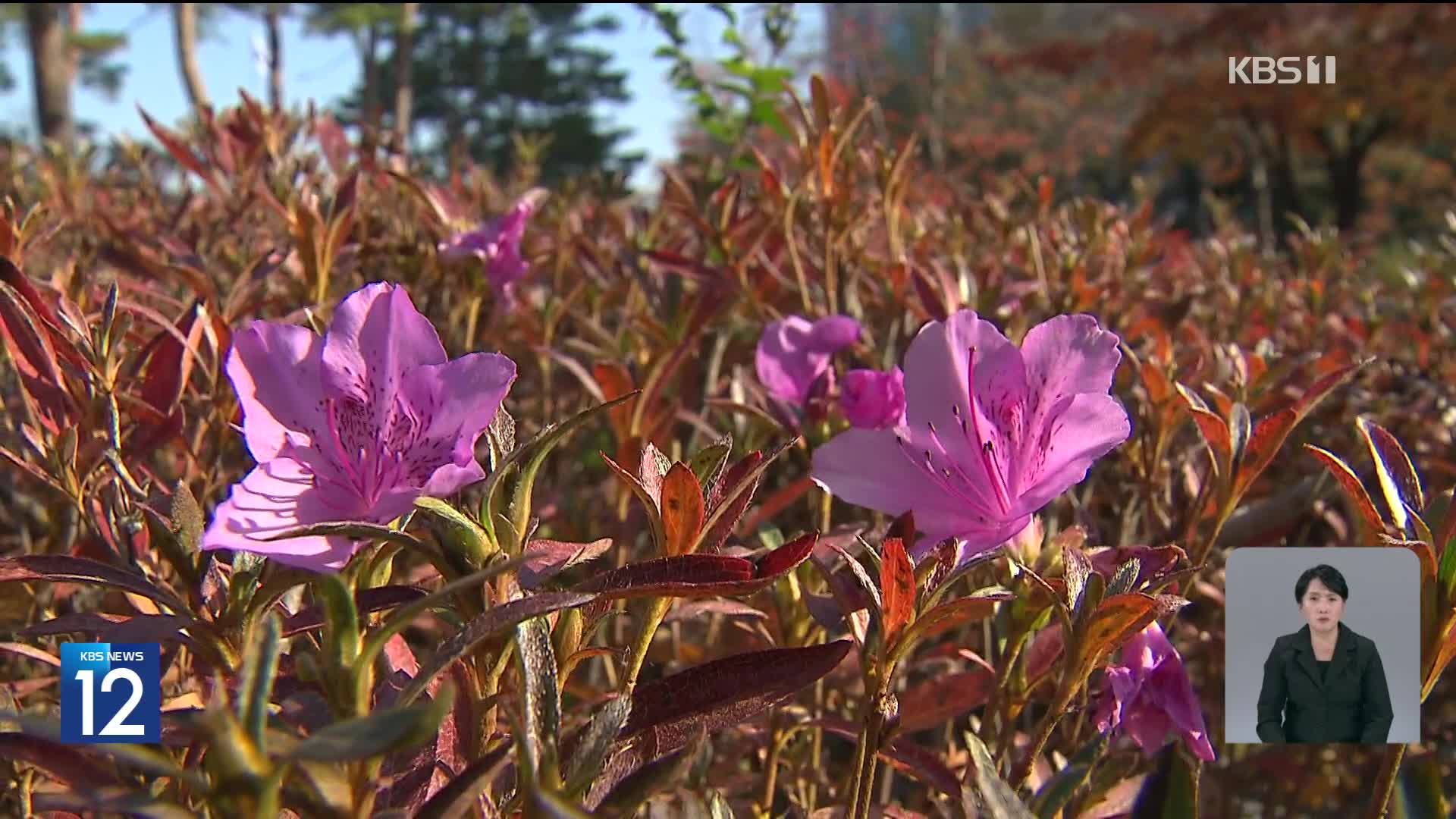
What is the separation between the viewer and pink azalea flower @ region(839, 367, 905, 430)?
96cm

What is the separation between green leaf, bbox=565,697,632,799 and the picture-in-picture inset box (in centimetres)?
47

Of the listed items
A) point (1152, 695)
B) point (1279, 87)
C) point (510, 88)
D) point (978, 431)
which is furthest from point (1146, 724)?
point (510, 88)

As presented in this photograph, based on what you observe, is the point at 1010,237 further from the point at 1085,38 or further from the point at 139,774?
the point at 1085,38

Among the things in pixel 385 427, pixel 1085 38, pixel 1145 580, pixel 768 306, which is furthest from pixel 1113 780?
pixel 1085 38

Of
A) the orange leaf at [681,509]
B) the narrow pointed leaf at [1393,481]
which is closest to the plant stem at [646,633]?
the orange leaf at [681,509]

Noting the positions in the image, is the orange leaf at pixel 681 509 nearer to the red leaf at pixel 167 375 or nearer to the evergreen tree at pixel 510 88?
the red leaf at pixel 167 375

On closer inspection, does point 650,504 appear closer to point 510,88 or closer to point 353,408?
point 353,408

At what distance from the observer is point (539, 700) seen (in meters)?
0.54

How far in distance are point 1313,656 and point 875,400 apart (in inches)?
15.0

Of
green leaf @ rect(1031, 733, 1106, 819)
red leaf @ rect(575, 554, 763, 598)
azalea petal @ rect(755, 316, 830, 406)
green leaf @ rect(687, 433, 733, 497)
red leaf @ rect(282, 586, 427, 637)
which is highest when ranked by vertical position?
azalea petal @ rect(755, 316, 830, 406)

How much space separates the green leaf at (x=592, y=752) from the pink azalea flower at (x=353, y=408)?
19cm

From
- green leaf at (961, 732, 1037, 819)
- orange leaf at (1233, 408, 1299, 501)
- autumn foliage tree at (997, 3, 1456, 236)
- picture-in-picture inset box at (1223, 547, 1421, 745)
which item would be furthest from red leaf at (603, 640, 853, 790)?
autumn foliage tree at (997, 3, 1456, 236)

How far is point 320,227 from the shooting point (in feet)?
4.65

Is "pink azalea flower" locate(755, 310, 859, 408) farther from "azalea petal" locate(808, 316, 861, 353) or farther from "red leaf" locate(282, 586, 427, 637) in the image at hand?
"red leaf" locate(282, 586, 427, 637)
